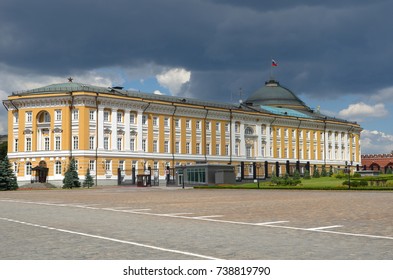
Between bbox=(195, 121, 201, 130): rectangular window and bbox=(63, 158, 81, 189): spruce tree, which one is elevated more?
bbox=(195, 121, 201, 130): rectangular window

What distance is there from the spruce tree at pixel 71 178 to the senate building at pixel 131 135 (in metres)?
3.96

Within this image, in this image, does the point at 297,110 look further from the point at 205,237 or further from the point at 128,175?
the point at 205,237

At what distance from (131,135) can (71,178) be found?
1376 centimetres

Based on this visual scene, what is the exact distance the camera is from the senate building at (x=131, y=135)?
77.4 meters

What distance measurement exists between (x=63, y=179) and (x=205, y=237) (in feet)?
204

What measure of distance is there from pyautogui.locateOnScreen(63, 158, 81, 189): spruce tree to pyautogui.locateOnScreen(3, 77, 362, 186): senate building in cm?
396

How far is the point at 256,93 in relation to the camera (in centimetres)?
12106

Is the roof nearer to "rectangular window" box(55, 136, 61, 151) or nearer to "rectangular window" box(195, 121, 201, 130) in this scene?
"rectangular window" box(195, 121, 201, 130)

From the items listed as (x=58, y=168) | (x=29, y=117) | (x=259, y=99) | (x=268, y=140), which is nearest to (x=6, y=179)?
(x=58, y=168)

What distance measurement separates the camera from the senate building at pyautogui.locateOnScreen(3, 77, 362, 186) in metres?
77.4

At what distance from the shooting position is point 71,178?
71.2 m

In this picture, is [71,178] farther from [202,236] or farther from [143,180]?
[202,236]

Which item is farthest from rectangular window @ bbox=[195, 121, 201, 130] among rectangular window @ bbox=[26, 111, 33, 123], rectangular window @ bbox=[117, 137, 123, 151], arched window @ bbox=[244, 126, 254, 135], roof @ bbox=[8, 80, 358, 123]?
rectangular window @ bbox=[26, 111, 33, 123]
